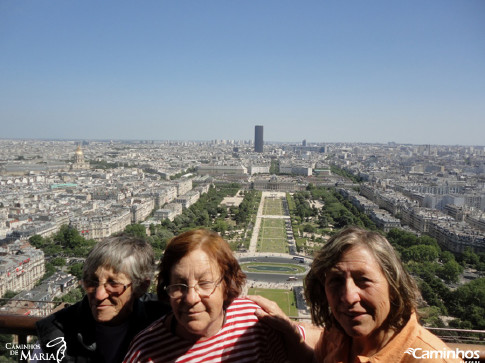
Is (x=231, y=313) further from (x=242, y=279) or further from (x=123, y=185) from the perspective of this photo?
(x=123, y=185)

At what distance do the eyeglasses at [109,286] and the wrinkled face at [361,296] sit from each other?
69 centimetres

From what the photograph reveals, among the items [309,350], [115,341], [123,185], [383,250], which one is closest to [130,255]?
[115,341]

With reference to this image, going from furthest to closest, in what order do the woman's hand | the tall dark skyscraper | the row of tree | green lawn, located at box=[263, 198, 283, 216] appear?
the tall dark skyscraper
green lawn, located at box=[263, 198, 283, 216]
the row of tree
the woman's hand

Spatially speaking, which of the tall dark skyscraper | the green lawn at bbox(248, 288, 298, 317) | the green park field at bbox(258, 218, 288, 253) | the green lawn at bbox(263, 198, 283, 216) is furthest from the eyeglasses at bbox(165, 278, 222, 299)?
the tall dark skyscraper

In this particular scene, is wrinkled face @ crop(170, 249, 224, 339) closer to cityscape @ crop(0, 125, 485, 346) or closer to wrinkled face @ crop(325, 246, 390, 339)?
wrinkled face @ crop(325, 246, 390, 339)

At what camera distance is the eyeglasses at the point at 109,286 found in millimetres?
1289

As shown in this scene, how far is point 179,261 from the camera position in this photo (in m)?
1.07

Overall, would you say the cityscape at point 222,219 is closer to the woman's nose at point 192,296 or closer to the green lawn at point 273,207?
the green lawn at point 273,207

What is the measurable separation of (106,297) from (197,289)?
0.40 m

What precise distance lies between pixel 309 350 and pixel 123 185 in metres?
28.9

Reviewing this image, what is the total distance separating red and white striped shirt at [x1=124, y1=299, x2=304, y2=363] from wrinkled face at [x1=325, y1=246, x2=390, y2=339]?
229 mm

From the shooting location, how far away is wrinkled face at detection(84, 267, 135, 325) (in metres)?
1.28

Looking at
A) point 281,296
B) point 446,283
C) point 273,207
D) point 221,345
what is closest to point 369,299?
point 221,345

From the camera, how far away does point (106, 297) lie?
1.28 meters
